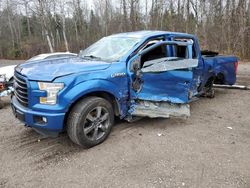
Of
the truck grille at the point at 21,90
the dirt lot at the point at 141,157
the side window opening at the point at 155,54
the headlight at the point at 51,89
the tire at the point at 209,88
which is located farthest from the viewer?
the tire at the point at 209,88

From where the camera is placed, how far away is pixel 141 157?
12.6 feet

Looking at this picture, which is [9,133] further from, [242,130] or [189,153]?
[242,130]

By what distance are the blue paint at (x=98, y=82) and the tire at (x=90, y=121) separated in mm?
160

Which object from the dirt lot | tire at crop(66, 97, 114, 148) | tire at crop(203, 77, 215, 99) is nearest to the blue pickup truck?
tire at crop(66, 97, 114, 148)

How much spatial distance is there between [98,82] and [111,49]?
47.1 inches

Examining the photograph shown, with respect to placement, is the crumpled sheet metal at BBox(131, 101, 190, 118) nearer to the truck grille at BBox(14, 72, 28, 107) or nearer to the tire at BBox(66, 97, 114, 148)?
the tire at BBox(66, 97, 114, 148)

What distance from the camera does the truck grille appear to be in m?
3.83

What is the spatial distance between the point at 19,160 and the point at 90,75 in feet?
5.66

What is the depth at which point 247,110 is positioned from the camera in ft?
20.1

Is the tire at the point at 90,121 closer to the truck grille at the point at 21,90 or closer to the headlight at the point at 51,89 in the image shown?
the headlight at the point at 51,89

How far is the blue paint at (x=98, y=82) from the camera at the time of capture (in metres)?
3.66

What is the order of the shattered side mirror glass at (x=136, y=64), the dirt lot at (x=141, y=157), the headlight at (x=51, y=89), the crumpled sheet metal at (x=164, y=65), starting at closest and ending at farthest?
the dirt lot at (x=141, y=157)
the headlight at (x=51, y=89)
the shattered side mirror glass at (x=136, y=64)
the crumpled sheet metal at (x=164, y=65)

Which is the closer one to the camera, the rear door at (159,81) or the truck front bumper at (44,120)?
the truck front bumper at (44,120)

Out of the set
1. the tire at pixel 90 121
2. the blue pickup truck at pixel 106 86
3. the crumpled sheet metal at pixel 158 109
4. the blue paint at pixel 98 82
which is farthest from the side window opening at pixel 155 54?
the tire at pixel 90 121
